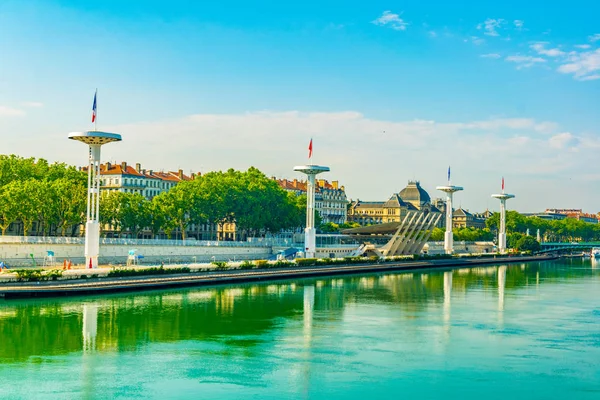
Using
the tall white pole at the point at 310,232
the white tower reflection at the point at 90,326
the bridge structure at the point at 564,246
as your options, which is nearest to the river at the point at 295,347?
the white tower reflection at the point at 90,326

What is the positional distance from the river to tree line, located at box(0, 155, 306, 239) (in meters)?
26.4

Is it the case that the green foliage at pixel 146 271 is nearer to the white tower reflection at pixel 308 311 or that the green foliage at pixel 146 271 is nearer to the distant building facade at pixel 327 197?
the white tower reflection at pixel 308 311

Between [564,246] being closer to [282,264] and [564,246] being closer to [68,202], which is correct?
[282,264]

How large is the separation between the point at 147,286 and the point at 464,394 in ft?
112

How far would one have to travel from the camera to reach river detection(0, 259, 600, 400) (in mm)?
29859

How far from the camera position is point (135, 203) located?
309ft

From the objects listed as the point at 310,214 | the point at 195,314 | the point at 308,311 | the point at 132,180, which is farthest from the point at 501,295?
the point at 132,180

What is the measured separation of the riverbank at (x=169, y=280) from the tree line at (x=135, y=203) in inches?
762

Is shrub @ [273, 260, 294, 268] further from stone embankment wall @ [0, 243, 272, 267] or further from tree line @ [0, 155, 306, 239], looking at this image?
tree line @ [0, 155, 306, 239]

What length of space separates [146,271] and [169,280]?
7.76 ft

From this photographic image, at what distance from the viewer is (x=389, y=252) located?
113 m

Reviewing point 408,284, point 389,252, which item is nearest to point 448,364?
point 408,284

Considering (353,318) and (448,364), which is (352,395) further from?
(353,318)

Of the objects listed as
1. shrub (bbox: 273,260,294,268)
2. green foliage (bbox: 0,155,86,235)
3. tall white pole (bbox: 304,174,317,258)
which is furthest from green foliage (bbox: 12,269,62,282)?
tall white pole (bbox: 304,174,317,258)
